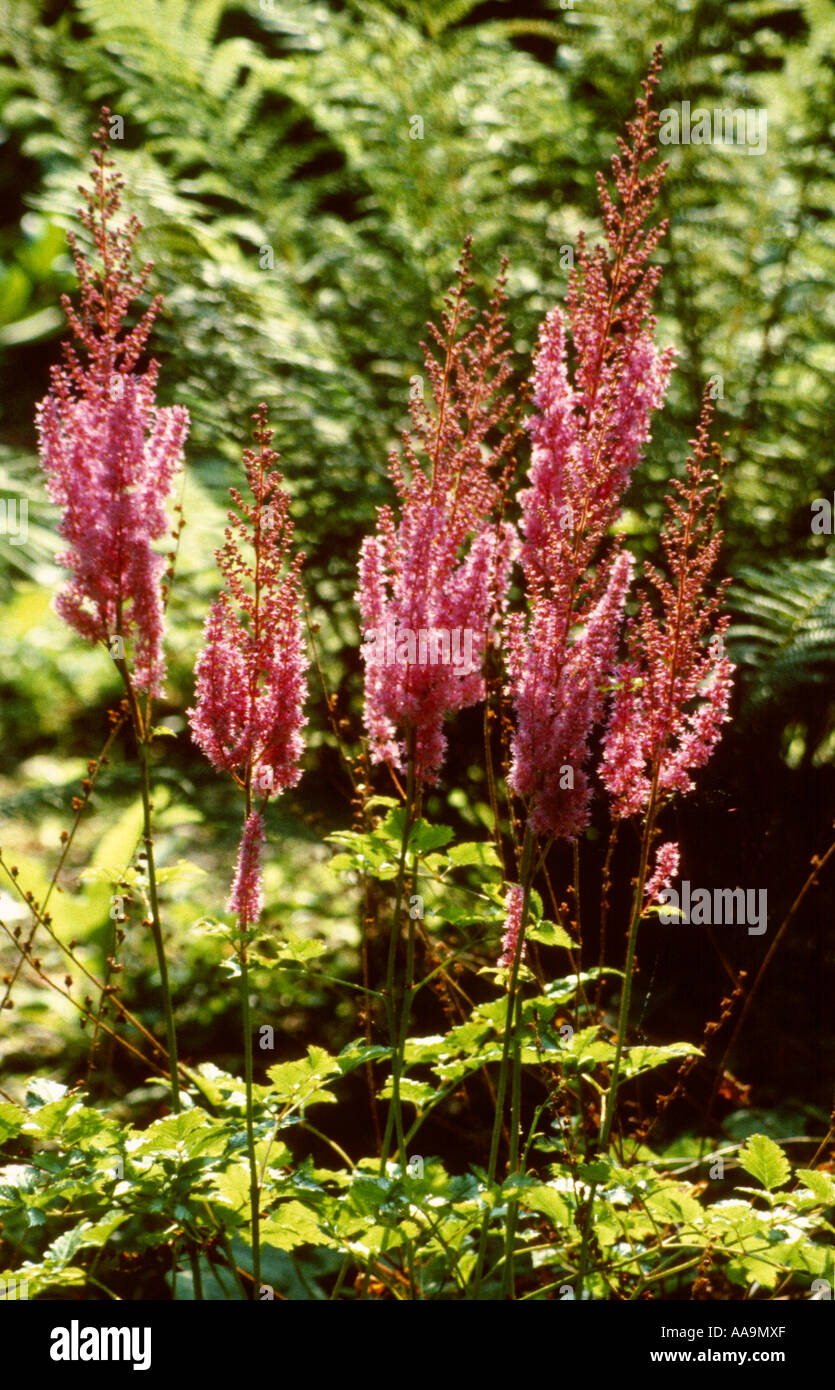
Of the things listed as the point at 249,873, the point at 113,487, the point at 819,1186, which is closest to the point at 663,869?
the point at 819,1186

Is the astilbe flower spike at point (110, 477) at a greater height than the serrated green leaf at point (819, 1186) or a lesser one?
greater

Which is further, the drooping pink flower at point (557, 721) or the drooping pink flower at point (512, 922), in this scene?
the drooping pink flower at point (512, 922)

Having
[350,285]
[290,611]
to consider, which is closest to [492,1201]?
[290,611]

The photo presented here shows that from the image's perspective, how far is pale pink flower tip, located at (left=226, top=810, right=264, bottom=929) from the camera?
144 cm

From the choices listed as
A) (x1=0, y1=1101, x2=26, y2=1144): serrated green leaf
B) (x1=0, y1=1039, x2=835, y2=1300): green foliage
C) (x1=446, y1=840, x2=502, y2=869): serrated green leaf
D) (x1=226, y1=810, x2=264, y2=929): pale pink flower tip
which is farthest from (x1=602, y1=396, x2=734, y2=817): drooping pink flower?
(x1=0, y1=1101, x2=26, y2=1144): serrated green leaf

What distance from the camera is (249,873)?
4.75 ft

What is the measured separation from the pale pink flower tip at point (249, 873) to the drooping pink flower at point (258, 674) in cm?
6

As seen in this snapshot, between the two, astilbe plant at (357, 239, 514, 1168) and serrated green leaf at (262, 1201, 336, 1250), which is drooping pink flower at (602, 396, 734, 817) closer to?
astilbe plant at (357, 239, 514, 1168)

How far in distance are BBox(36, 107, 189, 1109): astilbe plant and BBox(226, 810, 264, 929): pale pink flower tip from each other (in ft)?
0.33

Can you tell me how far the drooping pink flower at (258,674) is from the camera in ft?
4.71

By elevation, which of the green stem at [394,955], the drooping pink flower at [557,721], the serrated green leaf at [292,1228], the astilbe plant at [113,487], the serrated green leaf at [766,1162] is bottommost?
the serrated green leaf at [292,1228]

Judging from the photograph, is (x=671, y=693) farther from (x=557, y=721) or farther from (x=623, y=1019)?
(x=623, y=1019)

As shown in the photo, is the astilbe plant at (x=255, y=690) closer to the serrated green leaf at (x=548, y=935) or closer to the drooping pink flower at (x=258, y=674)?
the drooping pink flower at (x=258, y=674)

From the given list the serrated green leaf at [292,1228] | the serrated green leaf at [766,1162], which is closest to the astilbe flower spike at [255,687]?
the serrated green leaf at [292,1228]
